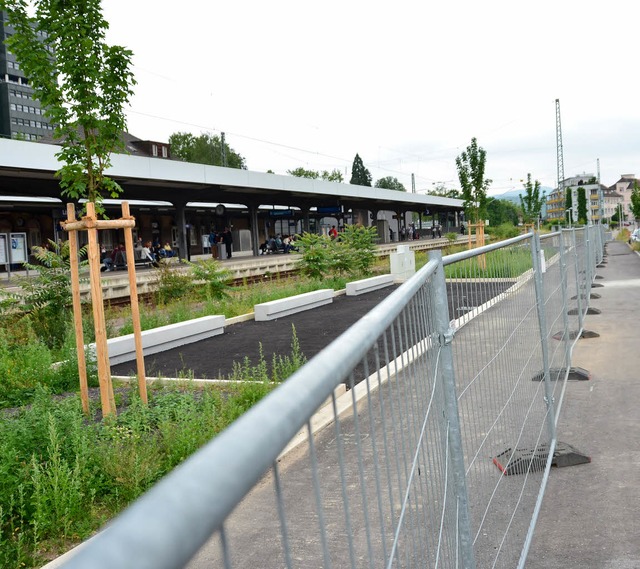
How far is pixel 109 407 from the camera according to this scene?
6266mm

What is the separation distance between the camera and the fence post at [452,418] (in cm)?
257

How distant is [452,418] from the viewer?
255cm

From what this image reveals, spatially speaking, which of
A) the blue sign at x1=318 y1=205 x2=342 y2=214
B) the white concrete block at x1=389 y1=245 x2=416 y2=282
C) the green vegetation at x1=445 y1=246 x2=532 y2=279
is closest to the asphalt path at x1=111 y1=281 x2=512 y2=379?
the green vegetation at x1=445 y1=246 x2=532 y2=279

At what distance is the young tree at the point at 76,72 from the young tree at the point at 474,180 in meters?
24.3

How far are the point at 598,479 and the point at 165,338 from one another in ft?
24.4

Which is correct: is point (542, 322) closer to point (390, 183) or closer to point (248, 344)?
point (248, 344)

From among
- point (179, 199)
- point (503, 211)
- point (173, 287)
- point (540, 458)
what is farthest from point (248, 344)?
point (503, 211)

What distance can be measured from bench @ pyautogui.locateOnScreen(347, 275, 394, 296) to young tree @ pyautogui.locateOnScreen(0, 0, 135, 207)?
40.6 feet

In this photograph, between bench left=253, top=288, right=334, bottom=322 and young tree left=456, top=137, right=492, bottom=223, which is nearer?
bench left=253, top=288, right=334, bottom=322

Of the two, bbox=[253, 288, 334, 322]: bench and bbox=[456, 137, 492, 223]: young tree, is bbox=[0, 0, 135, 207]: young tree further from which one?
bbox=[456, 137, 492, 223]: young tree

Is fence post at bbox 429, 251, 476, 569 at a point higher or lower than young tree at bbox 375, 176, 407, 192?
lower

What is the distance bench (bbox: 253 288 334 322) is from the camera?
14211 millimetres

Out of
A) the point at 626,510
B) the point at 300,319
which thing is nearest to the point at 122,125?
the point at 626,510

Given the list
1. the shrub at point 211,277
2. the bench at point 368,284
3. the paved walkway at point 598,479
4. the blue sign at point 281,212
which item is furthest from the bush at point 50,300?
the blue sign at point 281,212
